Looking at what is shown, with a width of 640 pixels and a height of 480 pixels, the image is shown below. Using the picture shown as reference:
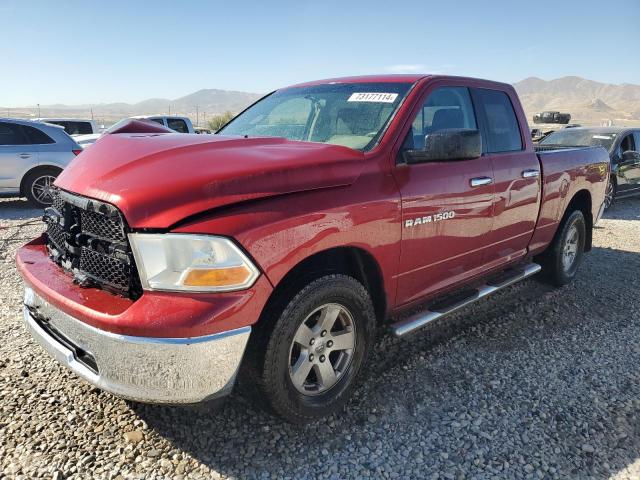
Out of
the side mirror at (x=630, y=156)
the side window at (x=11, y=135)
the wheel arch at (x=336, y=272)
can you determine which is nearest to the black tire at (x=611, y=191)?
the side mirror at (x=630, y=156)

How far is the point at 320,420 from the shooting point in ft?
8.96

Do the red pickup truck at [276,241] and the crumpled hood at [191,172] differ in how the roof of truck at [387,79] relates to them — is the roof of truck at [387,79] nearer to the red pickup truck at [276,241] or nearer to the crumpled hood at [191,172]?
the red pickup truck at [276,241]

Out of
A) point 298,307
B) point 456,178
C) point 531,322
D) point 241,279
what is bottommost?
point 531,322

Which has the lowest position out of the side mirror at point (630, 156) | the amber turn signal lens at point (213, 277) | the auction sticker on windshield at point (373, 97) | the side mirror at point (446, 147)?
the side mirror at point (630, 156)

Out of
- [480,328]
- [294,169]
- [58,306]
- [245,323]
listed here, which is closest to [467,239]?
[480,328]

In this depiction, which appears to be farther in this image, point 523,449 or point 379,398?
point 379,398

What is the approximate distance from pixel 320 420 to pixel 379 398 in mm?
414

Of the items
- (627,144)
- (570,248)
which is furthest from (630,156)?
(570,248)

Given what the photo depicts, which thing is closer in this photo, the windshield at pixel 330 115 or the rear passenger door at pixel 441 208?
the rear passenger door at pixel 441 208

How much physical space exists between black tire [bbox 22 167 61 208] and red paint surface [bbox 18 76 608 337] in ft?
22.4

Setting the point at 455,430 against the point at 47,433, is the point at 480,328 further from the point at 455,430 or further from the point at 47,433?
the point at 47,433

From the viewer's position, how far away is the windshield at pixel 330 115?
3.04 meters

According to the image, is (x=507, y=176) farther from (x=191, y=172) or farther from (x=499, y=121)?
(x=191, y=172)

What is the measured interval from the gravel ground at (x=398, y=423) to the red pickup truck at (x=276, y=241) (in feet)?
0.93
